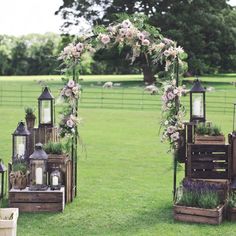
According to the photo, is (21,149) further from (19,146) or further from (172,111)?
(172,111)

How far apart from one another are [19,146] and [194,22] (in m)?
39.6

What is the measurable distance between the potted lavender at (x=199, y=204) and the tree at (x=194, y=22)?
123ft

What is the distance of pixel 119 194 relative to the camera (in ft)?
36.1

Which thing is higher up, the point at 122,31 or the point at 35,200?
the point at 122,31

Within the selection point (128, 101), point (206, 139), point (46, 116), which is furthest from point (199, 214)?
point (128, 101)

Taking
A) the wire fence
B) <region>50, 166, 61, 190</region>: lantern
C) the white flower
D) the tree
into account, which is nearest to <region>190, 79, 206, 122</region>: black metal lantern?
the white flower

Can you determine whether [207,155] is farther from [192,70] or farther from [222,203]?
[192,70]

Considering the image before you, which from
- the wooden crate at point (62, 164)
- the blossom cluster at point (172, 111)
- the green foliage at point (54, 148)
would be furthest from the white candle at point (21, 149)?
the blossom cluster at point (172, 111)

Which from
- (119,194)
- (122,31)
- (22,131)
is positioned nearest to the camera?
(122,31)

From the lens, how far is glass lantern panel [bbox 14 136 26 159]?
1026cm

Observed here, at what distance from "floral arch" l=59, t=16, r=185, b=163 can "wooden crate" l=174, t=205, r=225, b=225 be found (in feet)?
4.10

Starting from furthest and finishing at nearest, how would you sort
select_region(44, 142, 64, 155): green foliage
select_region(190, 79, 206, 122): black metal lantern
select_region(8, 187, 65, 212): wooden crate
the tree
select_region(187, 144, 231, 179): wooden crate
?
the tree → select_region(190, 79, 206, 122): black metal lantern → select_region(44, 142, 64, 155): green foliage → select_region(187, 144, 231, 179): wooden crate → select_region(8, 187, 65, 212): wooden crate

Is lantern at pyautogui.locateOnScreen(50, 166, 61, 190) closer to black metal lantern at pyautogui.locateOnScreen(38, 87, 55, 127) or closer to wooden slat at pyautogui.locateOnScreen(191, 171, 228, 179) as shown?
black metal lantern at pyautogui.locateOnScreen(38, 87, 55, 127)

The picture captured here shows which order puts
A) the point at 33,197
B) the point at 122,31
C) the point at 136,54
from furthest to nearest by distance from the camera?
the point at 136,54, the point at 122,31, the point at 33,197
